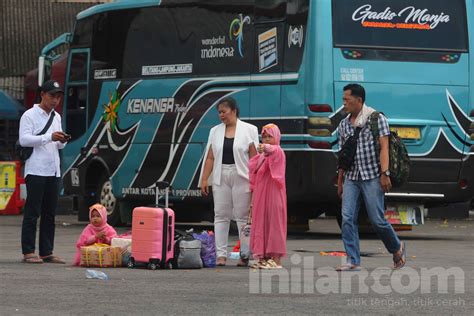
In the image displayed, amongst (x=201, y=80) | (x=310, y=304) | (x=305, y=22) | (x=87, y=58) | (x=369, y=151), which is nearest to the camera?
(x=310, y=304)

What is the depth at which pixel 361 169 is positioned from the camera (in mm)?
13695

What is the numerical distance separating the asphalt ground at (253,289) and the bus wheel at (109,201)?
20.8 feet

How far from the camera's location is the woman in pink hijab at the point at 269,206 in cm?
1398

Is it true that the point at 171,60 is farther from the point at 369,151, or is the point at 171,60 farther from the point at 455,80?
the point at 369,151

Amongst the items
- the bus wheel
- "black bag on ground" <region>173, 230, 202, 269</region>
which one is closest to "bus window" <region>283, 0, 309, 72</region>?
the bus wheel

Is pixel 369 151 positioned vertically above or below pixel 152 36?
below

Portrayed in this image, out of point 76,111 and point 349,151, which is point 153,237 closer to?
point 349,151

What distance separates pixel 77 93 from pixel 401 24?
6.43 meters

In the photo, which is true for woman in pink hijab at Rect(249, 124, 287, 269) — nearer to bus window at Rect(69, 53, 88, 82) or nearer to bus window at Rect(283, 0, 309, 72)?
bus window at Rect(283, 0, 309, 72)

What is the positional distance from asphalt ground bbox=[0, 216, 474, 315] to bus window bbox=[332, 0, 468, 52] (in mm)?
3863

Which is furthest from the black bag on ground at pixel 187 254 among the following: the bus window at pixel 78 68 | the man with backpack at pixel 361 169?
the bus window at pixel 78 68

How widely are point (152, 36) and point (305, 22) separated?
3.73 metres

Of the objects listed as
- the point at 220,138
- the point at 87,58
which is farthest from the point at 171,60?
the point at 220,138

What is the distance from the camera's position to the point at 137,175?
72.3ft
